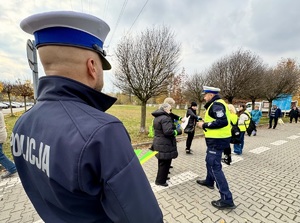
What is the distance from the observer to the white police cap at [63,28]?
898 millimetres

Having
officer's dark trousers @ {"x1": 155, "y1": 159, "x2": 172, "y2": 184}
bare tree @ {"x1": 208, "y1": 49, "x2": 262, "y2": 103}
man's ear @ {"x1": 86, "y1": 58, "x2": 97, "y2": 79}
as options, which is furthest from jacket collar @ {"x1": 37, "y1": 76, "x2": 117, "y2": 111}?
bare tree @ {"x1": 208, "y1": 49, "x2": 262, "y2": 103}

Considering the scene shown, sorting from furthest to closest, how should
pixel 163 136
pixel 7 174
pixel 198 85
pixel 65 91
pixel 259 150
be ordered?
1. pixel 198 85
2. pixel 259 150
3. pixel 7 174
4. pixel 163 136
5. pixel 65 91

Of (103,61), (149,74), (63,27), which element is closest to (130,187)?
(103,61)

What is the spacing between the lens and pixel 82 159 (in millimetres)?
693

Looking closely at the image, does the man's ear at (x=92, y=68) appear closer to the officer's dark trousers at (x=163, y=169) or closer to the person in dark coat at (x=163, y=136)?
the person in dark coat at (x=163, y=136)

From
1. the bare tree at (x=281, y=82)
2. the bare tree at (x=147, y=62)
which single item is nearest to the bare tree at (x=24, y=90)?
the bare tree at (x=147, y=62)

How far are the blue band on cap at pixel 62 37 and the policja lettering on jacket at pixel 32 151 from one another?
55 centimetres

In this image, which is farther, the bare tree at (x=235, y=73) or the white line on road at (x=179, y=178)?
the bare tree at (x=235, y=73)

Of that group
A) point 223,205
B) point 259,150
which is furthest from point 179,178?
point 259,150

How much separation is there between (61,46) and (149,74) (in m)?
7.69

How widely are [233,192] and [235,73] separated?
37.0ft

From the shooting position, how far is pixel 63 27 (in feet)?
2.96

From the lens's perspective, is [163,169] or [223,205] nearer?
[223,205]

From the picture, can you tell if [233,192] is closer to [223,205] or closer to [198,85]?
[223,205]
